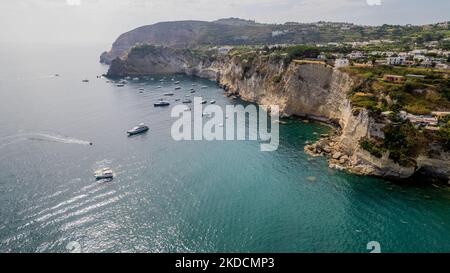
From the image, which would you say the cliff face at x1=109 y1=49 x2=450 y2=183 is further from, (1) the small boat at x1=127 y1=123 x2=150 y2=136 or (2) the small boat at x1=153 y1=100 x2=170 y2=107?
(1) the small boat at x1=127 y1=123 x2=150 y2=136

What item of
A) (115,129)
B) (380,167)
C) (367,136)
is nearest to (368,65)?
(367,136)

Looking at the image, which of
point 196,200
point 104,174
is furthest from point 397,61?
point 104,174

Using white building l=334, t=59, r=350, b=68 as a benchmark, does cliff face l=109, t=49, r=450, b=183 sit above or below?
below

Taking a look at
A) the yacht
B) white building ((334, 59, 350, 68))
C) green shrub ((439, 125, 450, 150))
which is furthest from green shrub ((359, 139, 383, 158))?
the yacht

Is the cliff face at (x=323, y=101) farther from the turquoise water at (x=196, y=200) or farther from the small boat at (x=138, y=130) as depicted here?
the small boat at (x=138, y=130)
